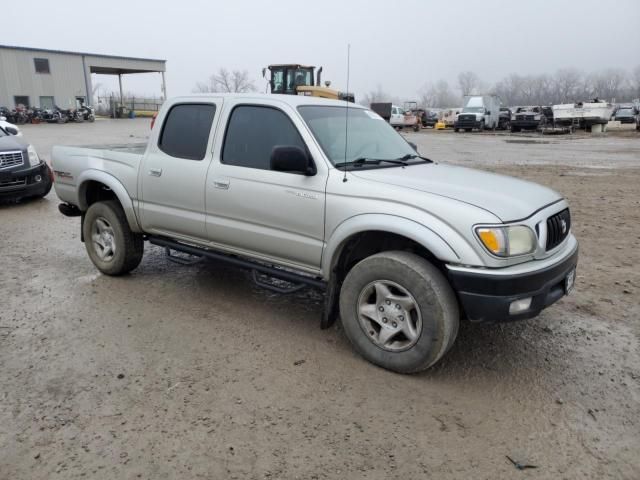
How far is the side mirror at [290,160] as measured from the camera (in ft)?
11.8

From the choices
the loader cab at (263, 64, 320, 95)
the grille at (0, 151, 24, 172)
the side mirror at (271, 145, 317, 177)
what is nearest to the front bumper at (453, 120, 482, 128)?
the loader cab at (263, 64, 320, 95)

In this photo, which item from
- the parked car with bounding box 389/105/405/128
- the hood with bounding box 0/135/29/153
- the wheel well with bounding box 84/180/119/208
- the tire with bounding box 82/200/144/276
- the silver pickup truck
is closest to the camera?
the silver pickup truck

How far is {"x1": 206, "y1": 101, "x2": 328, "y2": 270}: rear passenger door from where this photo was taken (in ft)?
12.4

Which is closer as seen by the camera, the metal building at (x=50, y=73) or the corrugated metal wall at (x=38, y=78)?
the corrugated metal wall at (x=38, y=78)

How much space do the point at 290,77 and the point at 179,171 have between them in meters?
20.3

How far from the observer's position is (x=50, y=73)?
4684 centimetres

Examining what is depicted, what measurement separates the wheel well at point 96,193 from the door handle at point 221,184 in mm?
1708

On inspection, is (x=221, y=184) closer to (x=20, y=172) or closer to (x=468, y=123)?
(x=20, y=172)

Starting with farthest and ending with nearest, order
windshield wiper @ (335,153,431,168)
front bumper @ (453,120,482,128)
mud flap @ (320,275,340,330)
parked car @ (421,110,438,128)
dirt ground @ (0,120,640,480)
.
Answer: parked car @ (421,110,438,128) → front bumper @ (453,120,482,128) → windshield wiper @ (335,153,431,168) → mud flap @ (320,275,340,330) → dirt ground @ (0,120,640,480)

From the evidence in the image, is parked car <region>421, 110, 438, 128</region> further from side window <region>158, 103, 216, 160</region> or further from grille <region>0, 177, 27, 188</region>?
side window <region>158, 103, 216, 160</region>

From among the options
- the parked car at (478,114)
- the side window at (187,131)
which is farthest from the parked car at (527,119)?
the side window at (187,131)

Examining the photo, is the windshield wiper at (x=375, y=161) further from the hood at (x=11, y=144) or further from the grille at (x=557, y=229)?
the hood at (x=11, y=144)

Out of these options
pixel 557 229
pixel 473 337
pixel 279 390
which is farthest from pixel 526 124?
pixel 279 390

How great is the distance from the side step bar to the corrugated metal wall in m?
47.7
